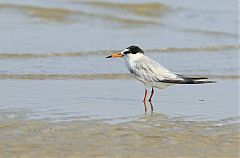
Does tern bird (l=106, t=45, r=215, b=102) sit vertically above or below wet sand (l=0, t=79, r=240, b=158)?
above

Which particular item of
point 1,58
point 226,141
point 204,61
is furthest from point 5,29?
point 226,141

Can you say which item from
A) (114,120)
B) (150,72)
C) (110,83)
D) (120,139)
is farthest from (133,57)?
(120,139)

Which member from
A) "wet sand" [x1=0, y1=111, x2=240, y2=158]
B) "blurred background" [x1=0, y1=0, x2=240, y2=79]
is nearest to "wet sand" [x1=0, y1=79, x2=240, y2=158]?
"wet sand" [x1=0, y1=111, x2=240, y2=158]

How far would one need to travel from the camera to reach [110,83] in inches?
322

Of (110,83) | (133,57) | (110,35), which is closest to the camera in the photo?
(133,57)

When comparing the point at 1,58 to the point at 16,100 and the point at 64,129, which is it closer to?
the point at 16,100

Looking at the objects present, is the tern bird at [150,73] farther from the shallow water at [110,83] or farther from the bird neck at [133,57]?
the shallow water at [110,83]

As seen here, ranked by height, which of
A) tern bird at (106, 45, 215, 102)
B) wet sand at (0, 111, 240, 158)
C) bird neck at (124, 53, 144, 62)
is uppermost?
bird neck at (124, 53, 144, 62)

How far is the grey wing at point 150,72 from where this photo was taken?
277 inches

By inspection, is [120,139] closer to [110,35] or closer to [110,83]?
[110,83]

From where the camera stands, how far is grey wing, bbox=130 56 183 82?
23.1 feet

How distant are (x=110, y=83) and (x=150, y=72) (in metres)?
1.13

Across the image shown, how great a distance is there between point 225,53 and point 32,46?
9.87 feet

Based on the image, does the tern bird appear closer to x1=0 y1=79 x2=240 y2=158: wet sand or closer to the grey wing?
the grey wing
